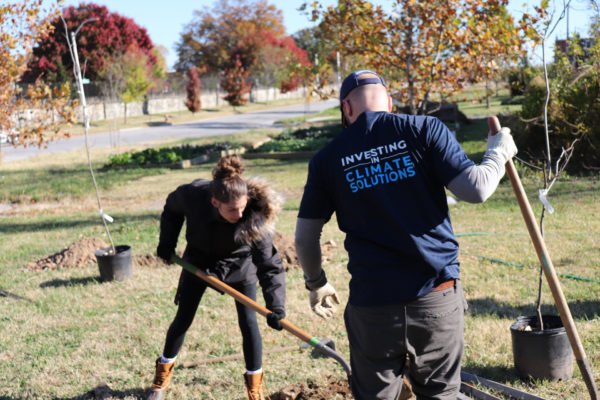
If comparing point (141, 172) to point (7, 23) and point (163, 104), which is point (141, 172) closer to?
point (7, 23)

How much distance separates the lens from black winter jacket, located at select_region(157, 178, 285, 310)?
3.77 meters

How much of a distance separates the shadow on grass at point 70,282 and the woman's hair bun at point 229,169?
13.1 feet

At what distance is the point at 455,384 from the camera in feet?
8.27

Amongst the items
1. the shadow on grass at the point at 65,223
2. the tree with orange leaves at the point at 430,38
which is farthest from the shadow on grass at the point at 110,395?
the tree with orange leaves at the point at 430,38

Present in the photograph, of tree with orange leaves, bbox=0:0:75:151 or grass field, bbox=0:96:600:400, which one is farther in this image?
tree with orange leaves, bbox=0:0:75:151

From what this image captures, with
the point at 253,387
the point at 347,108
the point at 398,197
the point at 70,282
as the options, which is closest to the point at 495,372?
the point at 253,387

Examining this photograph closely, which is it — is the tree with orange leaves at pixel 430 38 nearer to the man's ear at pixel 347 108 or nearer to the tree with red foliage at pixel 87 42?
the man's ear at pixel 347 108

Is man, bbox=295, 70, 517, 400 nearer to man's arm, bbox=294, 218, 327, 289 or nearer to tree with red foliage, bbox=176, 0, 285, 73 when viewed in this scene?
man's arm, bbox=294, 218, 327, 289

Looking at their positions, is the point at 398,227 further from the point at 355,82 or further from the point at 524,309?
the point at 524,309

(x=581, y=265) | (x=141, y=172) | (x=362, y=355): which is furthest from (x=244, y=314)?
(x=141, y=172)

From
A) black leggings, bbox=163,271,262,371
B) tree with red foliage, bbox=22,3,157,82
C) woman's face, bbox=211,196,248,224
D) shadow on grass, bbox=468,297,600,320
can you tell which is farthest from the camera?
tree with red foliage, bbox=22,3,157,82

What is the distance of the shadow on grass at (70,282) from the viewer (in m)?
6.99

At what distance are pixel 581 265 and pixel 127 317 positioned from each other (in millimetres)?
4804

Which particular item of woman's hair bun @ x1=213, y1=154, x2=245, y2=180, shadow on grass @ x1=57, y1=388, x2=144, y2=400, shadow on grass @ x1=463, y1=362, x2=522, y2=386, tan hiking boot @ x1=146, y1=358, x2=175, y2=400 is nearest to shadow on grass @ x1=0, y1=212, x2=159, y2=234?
shadow on grass @ x1=57, y1=388, x2=144, y2=400
